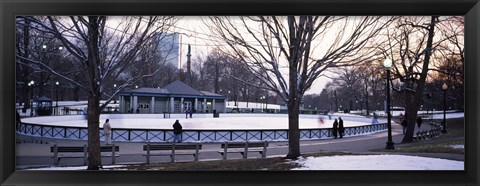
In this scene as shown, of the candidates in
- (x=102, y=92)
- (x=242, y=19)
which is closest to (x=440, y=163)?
(x=242, y=19)

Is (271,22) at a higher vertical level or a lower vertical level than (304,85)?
higher

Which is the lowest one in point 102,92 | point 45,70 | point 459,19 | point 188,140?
point 188,140

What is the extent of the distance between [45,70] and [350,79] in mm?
8279

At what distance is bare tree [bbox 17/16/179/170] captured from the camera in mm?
7176

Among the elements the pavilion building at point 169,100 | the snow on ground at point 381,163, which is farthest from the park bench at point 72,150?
the snow on ground at point 381,163

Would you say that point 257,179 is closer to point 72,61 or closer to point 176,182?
point 176,182

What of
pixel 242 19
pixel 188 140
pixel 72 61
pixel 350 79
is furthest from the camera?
pixel 188 140

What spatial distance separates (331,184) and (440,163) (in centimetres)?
265

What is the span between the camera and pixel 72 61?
8008 millimetres

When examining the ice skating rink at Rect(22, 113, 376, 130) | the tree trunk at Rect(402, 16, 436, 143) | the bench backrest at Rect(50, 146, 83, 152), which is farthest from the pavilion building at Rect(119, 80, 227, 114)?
the tree trunk at Rect(402, 16, 436, 143)

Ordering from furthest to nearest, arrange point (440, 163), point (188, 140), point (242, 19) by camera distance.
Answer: point (188, 140)
point (242, 19)
point (440, 163)

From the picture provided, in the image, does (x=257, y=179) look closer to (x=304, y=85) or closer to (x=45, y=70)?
(x=304, y=85)

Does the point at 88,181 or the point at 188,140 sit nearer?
the point at 88,181

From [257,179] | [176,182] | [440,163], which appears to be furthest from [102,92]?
[440,163]
